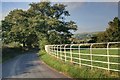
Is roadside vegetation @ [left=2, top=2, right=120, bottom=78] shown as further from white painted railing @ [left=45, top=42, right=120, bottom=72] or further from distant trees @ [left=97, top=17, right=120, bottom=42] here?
white painted railing @ [left=45, top=42, right=120, bottom=72]

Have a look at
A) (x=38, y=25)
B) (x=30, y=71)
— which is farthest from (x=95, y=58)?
(x=38, y=25)

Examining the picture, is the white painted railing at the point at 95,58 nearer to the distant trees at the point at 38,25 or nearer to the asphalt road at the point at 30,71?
the asphalt road at the point at 30,71

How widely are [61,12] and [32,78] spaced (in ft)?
197

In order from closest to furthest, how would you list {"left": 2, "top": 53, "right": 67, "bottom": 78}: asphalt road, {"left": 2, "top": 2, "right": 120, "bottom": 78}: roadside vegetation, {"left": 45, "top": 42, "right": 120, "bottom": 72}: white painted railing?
1. {"left": 45, "top": 42, "right": 120, "bottom": 72}: white painted railing
2. {"left": 2, "top": 53, "right": 67, "bottom": 78}: asphalt road
3. {"left": 2, "top": 2, "right": 120, "bottom": 78}: roadside vegetation

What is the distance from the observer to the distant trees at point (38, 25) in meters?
66.4

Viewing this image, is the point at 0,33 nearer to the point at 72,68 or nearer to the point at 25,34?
the point at 25,34

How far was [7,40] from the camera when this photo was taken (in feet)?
256

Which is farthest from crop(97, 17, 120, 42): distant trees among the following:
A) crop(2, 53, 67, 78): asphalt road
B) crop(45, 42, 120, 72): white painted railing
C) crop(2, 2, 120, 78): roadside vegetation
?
crop(45, 42, 120, 72): white painted railing

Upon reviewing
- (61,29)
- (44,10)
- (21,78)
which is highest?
(44,10)

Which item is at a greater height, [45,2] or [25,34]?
[45,2]

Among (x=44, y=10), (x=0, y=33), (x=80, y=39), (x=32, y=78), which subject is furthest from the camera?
(x=0, y=33)

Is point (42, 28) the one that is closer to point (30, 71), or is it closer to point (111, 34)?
point (111, 34)

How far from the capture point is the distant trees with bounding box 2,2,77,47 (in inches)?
2613

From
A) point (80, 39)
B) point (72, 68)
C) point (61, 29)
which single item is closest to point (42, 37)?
point (61, 29)
